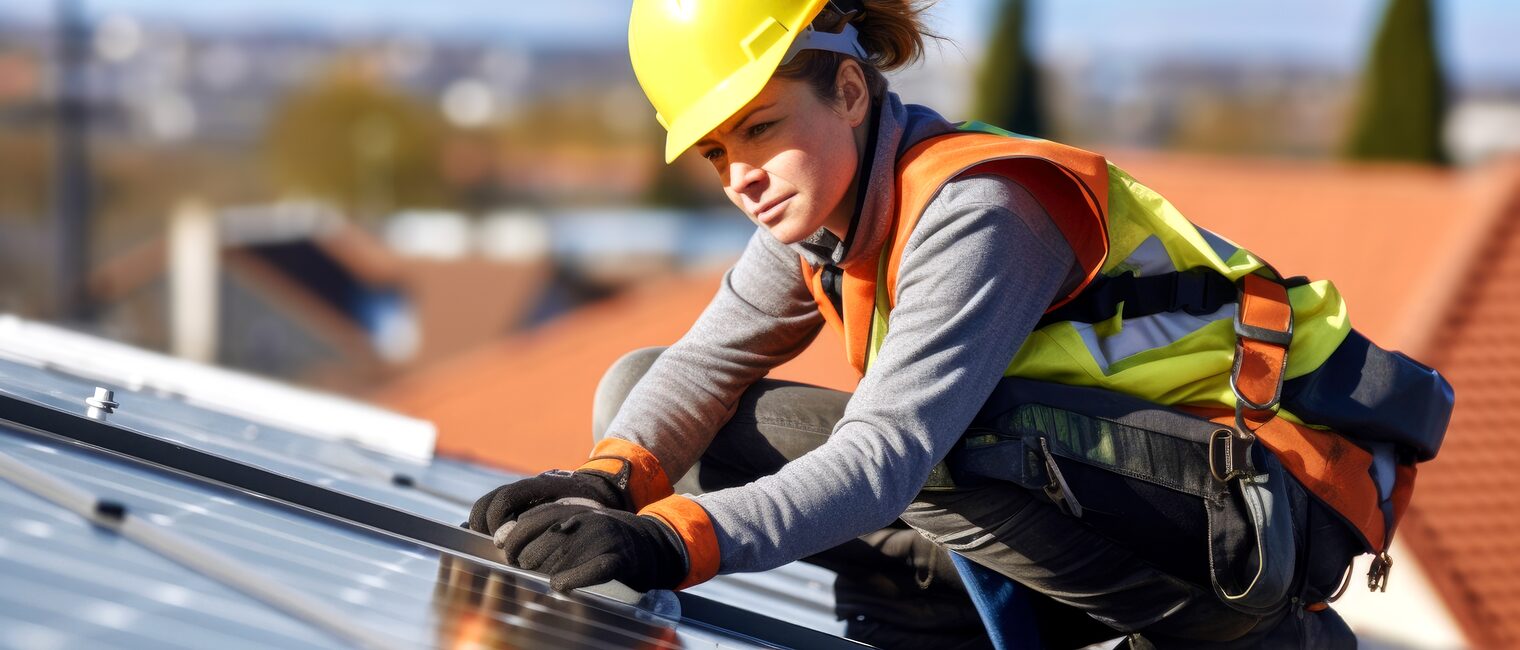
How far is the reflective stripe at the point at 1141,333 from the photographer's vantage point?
→ 7.77 feet

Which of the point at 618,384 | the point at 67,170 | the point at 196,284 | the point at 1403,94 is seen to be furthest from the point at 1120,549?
the point at 196,284

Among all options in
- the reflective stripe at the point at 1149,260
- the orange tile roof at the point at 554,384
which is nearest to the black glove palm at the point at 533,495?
the reflective stripe at the point at 1149,260

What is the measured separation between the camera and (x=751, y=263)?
2723mm

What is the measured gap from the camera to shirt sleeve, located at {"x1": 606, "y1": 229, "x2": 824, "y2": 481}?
104 inches

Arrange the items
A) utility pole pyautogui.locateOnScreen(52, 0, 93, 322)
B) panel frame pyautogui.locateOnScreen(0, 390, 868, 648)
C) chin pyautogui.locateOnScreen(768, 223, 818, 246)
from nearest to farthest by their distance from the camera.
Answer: panel frame pyautogui.locateOnScreen(0, 390, 868, 648) → chin pyautogui.locateOnScreen(768, 223, 818, 246) → utility pole pyautogui.locateOnScreen(52, 0, 93, 322)

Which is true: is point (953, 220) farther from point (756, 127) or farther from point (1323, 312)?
point (1323, 312)

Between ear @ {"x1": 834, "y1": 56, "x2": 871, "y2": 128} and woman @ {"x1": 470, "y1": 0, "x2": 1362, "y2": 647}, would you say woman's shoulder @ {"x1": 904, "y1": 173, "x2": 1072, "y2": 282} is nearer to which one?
woman @ {"x1": 470, "y1": 0, "x2": 1362, "y2": 647}

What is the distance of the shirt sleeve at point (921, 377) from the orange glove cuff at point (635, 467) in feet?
1.24

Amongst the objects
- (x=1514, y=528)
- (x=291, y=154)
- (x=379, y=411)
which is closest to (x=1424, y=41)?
(x=1514, y=528)

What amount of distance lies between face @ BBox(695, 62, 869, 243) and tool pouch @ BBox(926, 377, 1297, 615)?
40 cm

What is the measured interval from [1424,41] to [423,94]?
48385 millimetres

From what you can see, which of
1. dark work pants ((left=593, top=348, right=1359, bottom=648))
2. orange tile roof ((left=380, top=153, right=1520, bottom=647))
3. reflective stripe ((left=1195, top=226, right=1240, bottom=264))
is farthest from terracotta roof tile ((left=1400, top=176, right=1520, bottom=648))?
reflective stripe ((left=1195, top=226, right=1240, bottom=264))

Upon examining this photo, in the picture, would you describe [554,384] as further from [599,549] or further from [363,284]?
[363,284]

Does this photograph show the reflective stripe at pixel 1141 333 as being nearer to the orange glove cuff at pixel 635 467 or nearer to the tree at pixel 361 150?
the orange glove cuff at pixel 635 467
